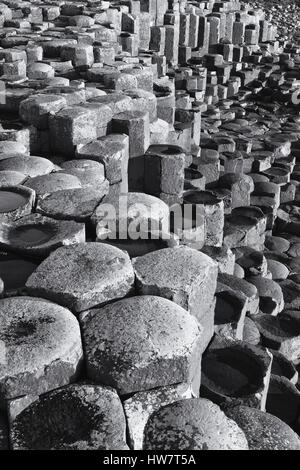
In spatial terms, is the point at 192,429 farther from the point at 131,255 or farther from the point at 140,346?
the point at 131,255

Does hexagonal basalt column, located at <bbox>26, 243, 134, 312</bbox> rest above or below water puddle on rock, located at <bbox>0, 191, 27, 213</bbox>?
below

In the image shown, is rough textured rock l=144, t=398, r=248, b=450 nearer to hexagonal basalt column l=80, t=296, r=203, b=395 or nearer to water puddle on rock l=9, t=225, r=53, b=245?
hexagonal basalt column l=80, t=296, r=203, b=395

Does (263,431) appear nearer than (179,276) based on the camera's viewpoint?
Yes

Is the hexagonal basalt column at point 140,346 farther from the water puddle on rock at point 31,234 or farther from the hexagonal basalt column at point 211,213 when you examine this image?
the hexagonal basalt column at point 211,213

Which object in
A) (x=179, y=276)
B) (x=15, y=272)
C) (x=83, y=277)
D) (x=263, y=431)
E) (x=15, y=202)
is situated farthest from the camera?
(x=15, y=202)

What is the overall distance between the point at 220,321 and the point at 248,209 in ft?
8.50

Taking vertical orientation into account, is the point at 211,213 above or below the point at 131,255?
below

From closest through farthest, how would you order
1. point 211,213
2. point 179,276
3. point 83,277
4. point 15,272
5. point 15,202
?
1. point 83,277
2. point 179,276
3. point 15,272
4. point 15,202
5. point 211,213

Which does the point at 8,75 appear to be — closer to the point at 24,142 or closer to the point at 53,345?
the point at 24,142

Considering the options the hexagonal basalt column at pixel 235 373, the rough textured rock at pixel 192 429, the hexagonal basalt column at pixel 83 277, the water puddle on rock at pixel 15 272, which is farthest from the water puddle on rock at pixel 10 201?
the rough textured rock at pixel 192 429

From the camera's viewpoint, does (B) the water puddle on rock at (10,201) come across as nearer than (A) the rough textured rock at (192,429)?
No

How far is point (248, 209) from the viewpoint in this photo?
632 cm

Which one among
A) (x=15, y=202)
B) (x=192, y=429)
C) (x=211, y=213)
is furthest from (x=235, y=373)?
(x=211, y=213)

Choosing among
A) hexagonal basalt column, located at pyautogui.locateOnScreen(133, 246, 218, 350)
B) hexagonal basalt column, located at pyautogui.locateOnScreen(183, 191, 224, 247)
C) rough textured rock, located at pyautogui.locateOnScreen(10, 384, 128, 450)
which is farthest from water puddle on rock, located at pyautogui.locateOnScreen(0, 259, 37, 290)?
hexagonal basalt column, located at pyautogui.locateOnScreen(183, 191, 224, 247)
